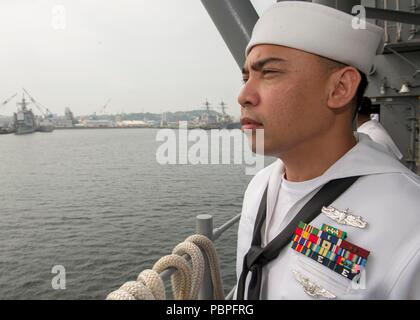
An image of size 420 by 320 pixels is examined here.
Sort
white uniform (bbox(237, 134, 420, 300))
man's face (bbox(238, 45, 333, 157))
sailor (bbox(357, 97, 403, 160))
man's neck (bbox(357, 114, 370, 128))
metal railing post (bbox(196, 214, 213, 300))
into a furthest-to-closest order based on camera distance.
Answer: man's neck (bbox(357, 114, 370, 128))
sailor (bbox(357, 97, 403, 160))
metal railing post (bbox(196, 214, 213, 300))
man's face (bbox(238, 45, 333, 157))
white uniform (bbox(237, 134, 420, 300))

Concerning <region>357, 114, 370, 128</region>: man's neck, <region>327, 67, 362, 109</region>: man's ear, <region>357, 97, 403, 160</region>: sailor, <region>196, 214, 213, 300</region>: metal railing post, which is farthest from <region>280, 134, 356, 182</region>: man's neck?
<region>357, 114, 370, 128</region>: man's neck

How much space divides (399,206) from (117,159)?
37.5 metres

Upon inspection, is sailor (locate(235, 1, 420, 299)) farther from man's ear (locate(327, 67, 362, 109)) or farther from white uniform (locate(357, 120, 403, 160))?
white uniform (locate(357, 120, 403, 160))

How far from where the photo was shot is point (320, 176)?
1141 mm

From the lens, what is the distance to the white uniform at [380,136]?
2.84 metres

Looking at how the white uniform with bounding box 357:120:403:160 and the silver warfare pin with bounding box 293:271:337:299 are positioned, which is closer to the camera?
the silver warfare pin with bounding box 293:271:337:299

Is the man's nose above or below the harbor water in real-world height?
above

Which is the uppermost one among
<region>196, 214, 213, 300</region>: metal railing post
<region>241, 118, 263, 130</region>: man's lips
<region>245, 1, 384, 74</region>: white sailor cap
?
<region>245, 1, 384, 74</region>: white sailor cap

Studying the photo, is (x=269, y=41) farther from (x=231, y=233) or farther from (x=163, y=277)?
(x=231, y=233)

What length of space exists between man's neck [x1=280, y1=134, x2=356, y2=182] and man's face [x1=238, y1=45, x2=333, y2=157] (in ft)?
0.09

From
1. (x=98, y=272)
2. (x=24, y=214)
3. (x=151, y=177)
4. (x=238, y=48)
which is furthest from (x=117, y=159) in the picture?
(x=238, y=48)

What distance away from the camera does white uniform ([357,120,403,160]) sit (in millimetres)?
2836

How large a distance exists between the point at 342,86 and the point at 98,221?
57.6ft

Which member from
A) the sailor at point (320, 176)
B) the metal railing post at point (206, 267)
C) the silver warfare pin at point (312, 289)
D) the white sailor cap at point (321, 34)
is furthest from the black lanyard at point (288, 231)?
the metal railing post at point (206, 267)
